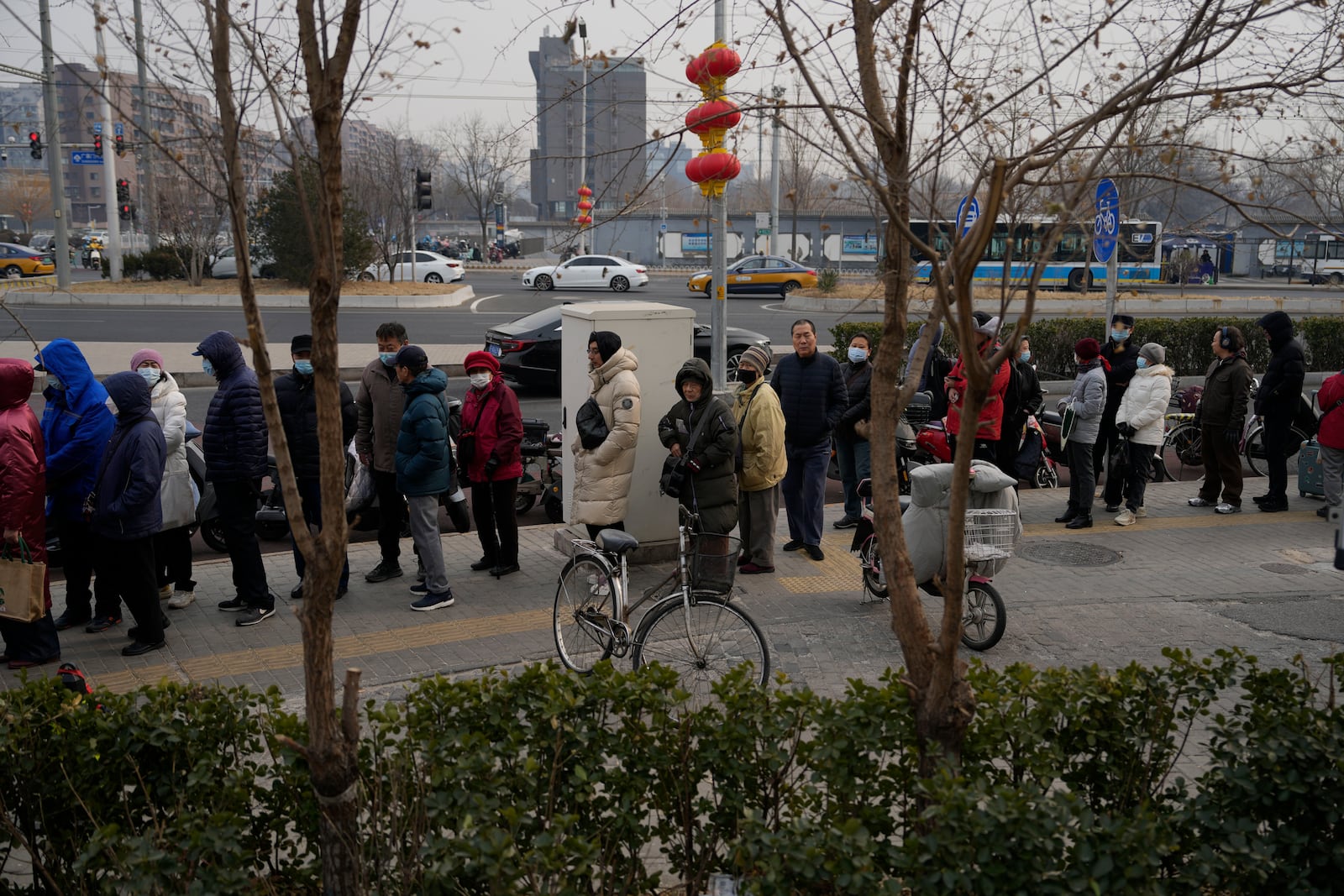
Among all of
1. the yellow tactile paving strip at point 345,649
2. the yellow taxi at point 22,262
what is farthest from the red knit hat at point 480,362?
the yellow taxi at point 22,262

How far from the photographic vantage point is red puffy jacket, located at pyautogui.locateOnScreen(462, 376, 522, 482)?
803 centimetres

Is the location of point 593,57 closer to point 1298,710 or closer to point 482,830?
point 482,830

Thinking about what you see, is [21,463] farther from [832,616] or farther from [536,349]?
[536,349]

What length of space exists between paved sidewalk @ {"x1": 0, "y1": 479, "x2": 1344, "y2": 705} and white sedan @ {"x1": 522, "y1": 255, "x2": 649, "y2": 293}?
31.6 metres

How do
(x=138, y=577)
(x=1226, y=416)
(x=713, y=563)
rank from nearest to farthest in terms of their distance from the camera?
(x=713, y=563) < (x=138, y=577) < (x=1226, y=416)

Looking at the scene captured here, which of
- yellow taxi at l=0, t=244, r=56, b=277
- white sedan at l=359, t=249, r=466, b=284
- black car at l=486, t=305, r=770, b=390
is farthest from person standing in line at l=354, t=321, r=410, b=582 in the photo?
yellow taxi at l=0, t=244, r=56, b=277

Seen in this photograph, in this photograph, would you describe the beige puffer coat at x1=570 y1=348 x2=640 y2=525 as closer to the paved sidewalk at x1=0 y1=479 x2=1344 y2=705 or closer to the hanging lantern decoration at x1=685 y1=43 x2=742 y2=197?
the paved sidewalk at x1=0 y1=479 x2=1344 y2=705

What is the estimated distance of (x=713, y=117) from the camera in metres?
4.12

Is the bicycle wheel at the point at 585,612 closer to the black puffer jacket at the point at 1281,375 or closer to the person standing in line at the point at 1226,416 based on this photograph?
the person standing in line at the point at 1226,416

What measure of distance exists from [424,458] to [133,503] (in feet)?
5.80

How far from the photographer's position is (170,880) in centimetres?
333

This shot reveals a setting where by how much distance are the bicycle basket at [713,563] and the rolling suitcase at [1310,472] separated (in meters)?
7.40

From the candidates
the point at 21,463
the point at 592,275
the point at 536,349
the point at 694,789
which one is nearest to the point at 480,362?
the point at 21,463

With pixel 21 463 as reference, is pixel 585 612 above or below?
below
